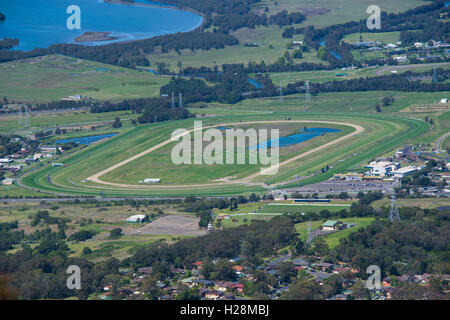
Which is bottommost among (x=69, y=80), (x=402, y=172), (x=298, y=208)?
(x=298, y=208)

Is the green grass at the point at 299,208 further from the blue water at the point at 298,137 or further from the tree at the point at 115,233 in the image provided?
the blue water at the point at 298,137

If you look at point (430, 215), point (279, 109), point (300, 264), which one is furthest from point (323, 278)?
point (279, 109)

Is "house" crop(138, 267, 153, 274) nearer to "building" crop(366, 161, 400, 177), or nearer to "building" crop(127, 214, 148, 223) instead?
"building" crop(127, 214, 148, 223)

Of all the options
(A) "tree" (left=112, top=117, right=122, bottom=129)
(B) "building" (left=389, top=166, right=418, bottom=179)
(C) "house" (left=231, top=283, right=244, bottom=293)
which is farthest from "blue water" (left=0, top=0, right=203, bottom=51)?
(C) "house" (left=231, top=283, right=244, bottom=293)

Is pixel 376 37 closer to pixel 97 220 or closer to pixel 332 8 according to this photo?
pixel 332 8

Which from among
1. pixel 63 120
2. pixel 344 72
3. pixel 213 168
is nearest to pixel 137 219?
pixel 213 168

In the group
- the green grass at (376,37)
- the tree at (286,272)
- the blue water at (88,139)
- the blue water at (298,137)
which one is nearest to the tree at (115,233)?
the tree at (286,272)
